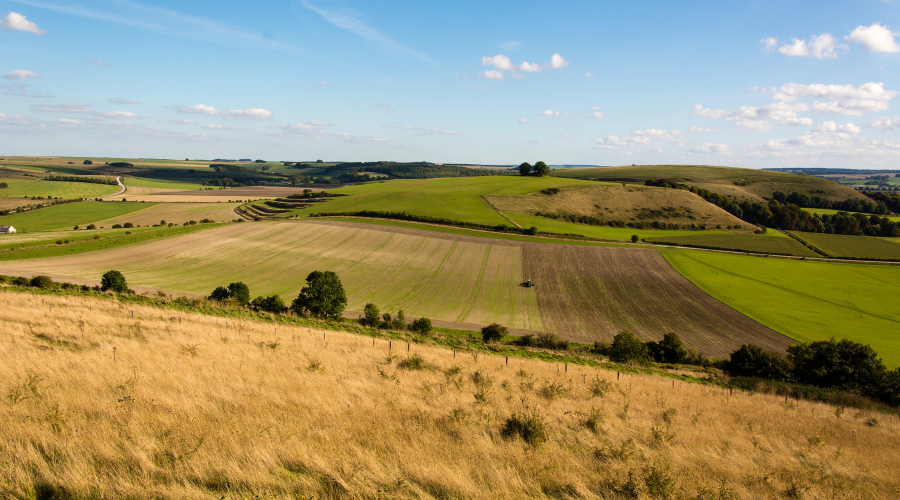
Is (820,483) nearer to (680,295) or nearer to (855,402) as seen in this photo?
(855,402)

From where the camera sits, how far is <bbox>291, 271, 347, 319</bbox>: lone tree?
36812mm

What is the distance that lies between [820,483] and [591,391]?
22.4ft

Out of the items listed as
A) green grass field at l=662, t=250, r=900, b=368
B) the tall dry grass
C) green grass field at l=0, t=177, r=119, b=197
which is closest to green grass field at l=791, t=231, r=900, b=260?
green grass field at l=662, t=250, r=900, b=368

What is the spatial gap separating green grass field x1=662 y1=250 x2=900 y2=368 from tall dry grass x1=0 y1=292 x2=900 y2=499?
3516 centimetres

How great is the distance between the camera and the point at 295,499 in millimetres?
6230

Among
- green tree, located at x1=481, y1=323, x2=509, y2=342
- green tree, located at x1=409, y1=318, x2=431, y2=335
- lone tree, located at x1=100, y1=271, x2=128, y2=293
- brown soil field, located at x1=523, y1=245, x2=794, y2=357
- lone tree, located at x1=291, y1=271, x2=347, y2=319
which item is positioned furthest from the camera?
brown soil field, located at x1=523, y1=245, x2=794, y2=357

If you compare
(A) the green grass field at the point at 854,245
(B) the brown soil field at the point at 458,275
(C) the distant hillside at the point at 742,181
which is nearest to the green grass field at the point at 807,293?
(B) the brown soil field at the point at 458,275

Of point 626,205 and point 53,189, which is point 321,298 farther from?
point 53,189

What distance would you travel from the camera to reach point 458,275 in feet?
190

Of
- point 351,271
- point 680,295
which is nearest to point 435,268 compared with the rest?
point 351,271

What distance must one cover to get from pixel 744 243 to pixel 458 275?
6462 cm

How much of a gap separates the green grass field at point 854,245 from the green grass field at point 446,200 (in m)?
60.7

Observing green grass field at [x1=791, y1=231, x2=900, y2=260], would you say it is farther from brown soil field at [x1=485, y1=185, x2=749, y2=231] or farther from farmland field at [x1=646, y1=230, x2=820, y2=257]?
brown soil field at [x1=485, y1=185, x2=749, y2=231]

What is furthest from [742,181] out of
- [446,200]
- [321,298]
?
[321,298]
